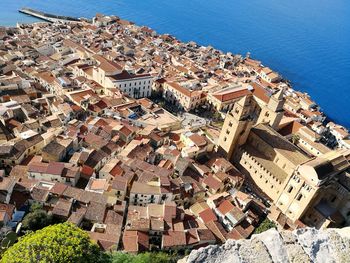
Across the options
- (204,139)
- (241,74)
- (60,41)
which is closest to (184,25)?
(241,74)

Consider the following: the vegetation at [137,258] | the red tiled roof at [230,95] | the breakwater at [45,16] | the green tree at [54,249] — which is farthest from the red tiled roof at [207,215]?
the breakwater at [45,16]

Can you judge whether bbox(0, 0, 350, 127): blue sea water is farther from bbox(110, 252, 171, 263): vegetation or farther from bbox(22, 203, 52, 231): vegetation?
bbox(22, 203, 52, 231): vegetation

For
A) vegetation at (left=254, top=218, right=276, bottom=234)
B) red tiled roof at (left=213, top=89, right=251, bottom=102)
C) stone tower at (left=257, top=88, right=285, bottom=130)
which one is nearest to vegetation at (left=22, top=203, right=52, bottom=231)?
vegetation at (left=254, top=218, right=276, bottom=234)

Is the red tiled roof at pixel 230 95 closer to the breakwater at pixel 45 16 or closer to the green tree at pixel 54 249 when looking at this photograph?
the green tree at pixel 54 249

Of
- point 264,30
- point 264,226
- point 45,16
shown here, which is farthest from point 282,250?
point 264,30

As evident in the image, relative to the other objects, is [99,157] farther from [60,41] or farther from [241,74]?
[241,74]

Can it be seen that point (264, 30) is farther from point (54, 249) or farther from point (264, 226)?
point (54, 249)
